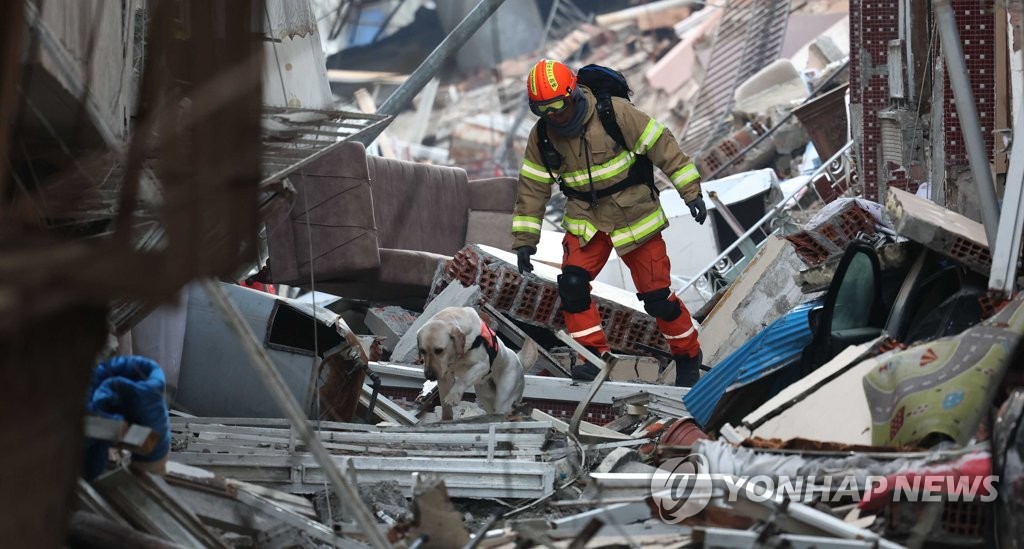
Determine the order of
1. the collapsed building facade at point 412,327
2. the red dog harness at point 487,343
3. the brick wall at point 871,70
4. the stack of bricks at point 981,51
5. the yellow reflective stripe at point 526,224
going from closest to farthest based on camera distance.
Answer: the collapsed building facade at point 412,327
the red dog harness at point 487,343
the stack of bricks at point 981,51
the yellow reflective stripe at point 526,224
the brick wall at point 871,70

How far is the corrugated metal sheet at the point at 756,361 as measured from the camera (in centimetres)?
617

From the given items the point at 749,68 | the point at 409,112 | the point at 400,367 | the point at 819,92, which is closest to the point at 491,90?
the point at 409,112

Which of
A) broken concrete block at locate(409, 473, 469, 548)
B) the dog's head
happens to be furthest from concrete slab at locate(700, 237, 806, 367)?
broken concrete block at locate(409, 473, 469, 548)

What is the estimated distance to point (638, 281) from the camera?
27.4 feet

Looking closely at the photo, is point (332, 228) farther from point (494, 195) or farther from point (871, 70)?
point (871, 70)

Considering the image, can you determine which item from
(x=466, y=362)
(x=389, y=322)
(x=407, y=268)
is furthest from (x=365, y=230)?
(x=466, y=362)

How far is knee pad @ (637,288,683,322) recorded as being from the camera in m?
8.26

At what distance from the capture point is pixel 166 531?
4.37 m

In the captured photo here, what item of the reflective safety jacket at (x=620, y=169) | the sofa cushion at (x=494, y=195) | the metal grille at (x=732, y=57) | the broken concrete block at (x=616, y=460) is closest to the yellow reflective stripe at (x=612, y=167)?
the reflective safety jacket at (x=620, y=169)

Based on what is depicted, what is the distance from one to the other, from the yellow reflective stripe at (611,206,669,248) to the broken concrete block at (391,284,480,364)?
1.55 meters

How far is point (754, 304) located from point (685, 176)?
1.69 meters

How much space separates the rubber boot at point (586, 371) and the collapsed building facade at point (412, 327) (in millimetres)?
124

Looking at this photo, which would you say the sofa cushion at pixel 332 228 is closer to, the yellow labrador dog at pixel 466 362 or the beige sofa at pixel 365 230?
the beige sofa at pixel 365 230

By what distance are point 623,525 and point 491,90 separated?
22.8 m
